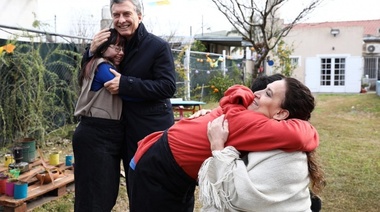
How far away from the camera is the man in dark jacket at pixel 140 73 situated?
2.24m

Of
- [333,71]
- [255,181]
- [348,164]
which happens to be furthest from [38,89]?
[333,71]

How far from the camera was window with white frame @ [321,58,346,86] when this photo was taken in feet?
68.6

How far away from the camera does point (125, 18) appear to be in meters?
2.25

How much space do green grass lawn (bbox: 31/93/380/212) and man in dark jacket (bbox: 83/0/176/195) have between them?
2.96 feet

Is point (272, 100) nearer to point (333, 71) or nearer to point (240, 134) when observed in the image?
point (240, 134)

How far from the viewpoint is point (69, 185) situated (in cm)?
402

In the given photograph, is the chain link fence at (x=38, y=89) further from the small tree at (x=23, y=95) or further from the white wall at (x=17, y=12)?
the white wall at (x=17, y=12)

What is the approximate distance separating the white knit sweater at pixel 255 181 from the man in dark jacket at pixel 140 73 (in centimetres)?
91

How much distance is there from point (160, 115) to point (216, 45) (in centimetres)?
1742

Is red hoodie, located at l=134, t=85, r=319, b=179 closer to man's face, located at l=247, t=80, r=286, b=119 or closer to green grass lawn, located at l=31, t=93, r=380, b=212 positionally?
man's face, located at l=247, t=80, r=286, b=119

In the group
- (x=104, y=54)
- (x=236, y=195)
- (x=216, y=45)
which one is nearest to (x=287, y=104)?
(x=236, y=195)

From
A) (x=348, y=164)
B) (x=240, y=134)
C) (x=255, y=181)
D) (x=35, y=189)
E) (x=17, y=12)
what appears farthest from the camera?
(x=17, y=12)

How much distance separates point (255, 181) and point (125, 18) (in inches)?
51.5

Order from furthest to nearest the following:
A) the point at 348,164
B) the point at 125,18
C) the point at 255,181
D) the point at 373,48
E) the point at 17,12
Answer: the point at 373,48
the point at 17,12
the point at 348,164
the point at 125,18
the point at 255,181
